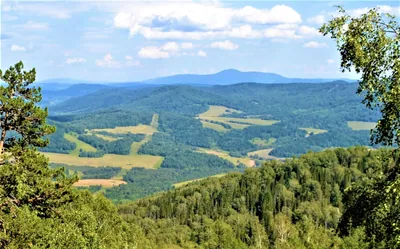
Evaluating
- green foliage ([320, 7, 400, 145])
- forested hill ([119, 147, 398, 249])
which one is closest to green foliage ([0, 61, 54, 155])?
green foliage ([320, 7, 400, 145])

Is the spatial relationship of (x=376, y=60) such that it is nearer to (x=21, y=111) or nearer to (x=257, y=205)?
(x=21, y=111)

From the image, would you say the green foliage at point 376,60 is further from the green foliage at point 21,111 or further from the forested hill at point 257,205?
the forested hill at point 257,205

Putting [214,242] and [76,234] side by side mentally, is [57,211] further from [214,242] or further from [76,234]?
[214,242]

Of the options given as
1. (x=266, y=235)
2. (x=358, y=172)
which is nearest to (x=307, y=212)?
(x=266, y=235)

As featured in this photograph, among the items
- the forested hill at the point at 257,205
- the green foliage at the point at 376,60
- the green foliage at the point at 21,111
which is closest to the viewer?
the green foliage at the point at 376,60

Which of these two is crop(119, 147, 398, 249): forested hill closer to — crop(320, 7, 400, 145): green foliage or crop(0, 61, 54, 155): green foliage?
crop(0, 61, 54, 155): green foliage

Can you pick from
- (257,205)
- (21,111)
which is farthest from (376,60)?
(257,205)

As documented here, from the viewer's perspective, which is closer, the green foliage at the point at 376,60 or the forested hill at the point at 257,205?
the green foliage at the point at 376,60

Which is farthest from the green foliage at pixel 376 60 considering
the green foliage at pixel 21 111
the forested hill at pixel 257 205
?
the forested hill at pixel 257 205
